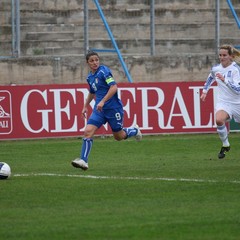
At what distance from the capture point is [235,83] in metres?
18.9

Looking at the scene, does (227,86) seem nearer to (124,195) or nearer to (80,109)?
(124,195)

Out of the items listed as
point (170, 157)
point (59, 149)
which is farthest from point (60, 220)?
point (59, 149)

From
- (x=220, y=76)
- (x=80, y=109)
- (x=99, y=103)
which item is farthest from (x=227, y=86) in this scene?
(x=80, y=109)

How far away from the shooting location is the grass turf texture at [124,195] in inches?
415

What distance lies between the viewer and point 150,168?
57.0 ft

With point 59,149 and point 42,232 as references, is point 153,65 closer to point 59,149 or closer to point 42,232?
point 59,149

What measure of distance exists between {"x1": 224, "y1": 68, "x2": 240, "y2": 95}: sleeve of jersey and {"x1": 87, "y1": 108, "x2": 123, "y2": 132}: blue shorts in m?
2.30

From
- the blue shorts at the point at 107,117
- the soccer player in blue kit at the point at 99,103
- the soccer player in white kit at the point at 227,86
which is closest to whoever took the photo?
the soccer player in blue kit at the point at 99,103

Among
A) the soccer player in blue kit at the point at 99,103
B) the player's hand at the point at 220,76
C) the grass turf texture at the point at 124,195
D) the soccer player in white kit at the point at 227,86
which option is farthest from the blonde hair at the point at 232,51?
the soccer player in blue kit at the point at 99,103

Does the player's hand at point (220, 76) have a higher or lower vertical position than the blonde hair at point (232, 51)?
lower

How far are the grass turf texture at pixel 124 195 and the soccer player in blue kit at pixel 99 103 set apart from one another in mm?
422

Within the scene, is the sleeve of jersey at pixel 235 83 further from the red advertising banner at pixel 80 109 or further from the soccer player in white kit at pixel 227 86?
→ the red advertising banner at pixel 80 109

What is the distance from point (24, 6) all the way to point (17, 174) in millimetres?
14393

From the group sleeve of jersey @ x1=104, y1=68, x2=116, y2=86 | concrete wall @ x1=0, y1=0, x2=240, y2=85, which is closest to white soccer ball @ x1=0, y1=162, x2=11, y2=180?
sleeve of jersey @ x1=104, y1=68, x2=116, y2=86
